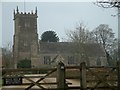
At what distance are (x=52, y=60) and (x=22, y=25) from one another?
10.2 m

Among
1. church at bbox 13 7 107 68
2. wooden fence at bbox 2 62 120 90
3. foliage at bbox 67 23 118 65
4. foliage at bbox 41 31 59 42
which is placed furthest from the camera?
foliage at bbox 41 31 59 42

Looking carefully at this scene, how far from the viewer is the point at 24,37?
212 ft

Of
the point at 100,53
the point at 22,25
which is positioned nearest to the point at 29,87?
the point at 100,53

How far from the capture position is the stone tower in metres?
63.7

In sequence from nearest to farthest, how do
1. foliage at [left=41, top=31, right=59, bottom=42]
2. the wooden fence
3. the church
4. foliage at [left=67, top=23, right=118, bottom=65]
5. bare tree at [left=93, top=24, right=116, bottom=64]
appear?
the wooden fence → foliage at [left=67, top=23, right=118, bottom=65] → bare tree at [left=93, top=24, right=116, bottom=64] → the church → foliage at [left=41, top=31, right=59, bottom=42]

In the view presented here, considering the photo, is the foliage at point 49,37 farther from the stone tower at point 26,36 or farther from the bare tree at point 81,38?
the bare tree at point 81,38

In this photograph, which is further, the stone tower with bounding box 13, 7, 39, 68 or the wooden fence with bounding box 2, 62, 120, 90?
the stone tower with bounding box 13, 7, 39, 68

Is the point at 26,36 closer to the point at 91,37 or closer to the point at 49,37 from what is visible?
the point at 49,37

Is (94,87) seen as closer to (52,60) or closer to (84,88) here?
(84,88)

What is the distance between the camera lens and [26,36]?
214 feet

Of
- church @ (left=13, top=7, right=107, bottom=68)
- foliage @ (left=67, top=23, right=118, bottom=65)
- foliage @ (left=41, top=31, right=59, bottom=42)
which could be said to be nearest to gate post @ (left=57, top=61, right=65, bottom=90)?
foliage @ (left=67, top=23, right=118, bottom=65)

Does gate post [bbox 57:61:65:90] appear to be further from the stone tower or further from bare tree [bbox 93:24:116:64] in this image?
the stone tower

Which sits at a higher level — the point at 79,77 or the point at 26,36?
the point at 26,36

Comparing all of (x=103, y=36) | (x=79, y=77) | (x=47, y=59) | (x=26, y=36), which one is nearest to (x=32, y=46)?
(x=26, y=36)
